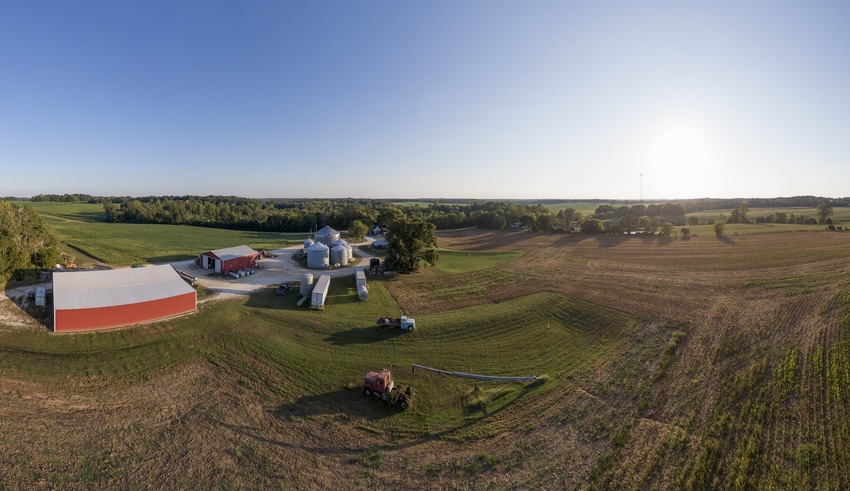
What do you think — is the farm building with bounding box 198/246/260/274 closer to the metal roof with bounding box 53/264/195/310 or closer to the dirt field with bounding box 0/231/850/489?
the metal roof with bounding box 53/264/195/310

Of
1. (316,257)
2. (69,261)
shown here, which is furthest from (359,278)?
(69,261)

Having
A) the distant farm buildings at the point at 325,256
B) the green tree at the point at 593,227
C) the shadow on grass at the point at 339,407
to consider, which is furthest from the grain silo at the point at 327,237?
the green tree at the point at 593,227

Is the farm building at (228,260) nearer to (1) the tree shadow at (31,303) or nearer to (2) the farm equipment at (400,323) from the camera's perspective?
(1) the tree shadow at (31,303)

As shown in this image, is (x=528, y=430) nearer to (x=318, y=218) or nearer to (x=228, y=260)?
(x=228, y=260)

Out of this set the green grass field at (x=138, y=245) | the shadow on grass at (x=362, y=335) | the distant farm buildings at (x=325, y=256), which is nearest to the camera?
the shadow on grass at (x=362, y=335)

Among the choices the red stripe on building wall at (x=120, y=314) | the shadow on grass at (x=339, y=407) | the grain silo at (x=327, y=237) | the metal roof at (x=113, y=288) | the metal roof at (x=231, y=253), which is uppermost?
the grain silo at (x=327, y=237)
